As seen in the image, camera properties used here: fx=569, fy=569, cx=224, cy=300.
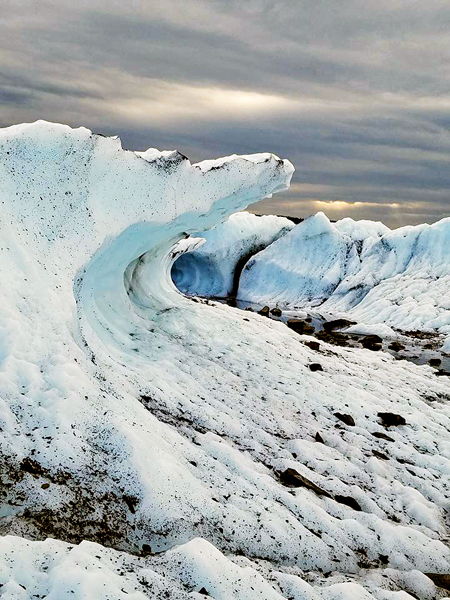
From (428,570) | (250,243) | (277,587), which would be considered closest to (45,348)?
(277,587)

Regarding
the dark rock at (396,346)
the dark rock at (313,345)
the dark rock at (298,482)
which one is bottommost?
the dark rock at (396,346)

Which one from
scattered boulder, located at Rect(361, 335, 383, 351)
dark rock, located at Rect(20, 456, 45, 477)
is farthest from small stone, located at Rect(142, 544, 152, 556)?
scattered boulder, located at Rect(361, 335, 383, 351)

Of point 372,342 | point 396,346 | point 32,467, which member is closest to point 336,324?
point 372,342

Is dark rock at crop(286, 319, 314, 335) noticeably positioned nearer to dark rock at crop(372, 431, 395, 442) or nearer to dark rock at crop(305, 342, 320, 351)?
dark rock at crop(305, 342, 320, 351)

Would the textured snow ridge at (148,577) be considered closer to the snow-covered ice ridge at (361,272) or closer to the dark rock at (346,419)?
the dark rock at (346,419)

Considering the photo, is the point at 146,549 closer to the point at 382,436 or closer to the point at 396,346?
the point at 382,436

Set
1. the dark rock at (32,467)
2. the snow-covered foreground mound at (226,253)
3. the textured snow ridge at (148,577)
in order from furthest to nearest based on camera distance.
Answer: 1. the snow-covered foreground mound at (226,253)
2. the dark rock at (32,467)
3. the textured snow ridge at (148,577)

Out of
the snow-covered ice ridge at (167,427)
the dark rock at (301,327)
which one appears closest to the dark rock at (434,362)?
the snow-covered ice ridge at (167,427)

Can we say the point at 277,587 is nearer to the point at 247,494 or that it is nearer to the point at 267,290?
the point at 247,494
